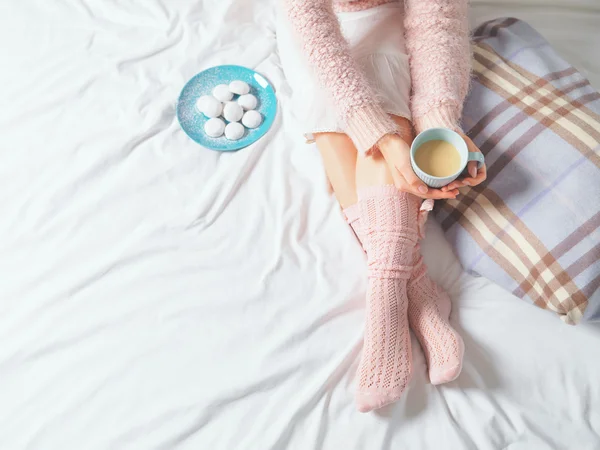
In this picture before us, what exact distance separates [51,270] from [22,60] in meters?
0.53

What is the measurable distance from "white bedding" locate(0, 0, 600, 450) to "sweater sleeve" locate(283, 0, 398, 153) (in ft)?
0.53

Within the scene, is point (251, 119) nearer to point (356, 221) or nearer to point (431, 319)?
point (356, 221)

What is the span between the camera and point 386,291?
2.55 feet

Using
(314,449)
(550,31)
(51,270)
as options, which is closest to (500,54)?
(550,31)

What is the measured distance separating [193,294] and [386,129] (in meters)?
0.43

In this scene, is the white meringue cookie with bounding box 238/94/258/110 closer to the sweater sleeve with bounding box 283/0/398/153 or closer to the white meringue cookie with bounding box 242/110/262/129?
the white meringue cookie with bounding box 242/110/262/129

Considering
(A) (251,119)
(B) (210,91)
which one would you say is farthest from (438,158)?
→ (B) (210,91)

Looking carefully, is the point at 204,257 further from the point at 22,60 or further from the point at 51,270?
the point at 22,60

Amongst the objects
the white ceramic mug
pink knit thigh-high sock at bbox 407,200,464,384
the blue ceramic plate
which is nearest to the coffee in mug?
the white ceramic mug

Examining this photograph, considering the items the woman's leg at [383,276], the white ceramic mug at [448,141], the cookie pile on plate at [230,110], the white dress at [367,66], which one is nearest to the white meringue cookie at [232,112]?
the cookie pile on plate at [230,110]

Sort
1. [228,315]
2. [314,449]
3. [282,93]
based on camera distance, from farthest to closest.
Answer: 1. [282,93]
2. [228,315]
3. [314,449]

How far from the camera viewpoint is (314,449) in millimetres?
704

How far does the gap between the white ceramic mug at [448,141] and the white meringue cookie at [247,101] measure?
16.4 inches

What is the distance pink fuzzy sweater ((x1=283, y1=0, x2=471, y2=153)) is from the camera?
807 millimetres
